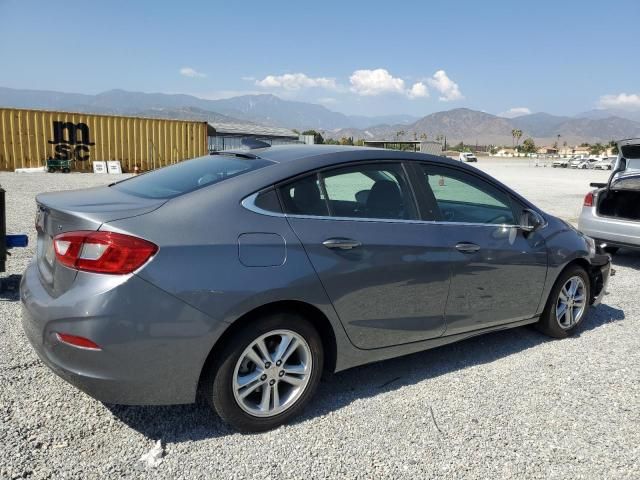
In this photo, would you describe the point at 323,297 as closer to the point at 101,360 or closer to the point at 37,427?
the point at 101,360

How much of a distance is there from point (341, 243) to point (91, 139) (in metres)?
26.3

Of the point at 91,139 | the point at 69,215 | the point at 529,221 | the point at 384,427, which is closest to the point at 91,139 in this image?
the point at 91,139

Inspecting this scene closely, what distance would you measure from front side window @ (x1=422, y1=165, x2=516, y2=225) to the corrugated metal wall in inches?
1007

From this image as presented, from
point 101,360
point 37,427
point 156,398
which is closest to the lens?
point 101,360

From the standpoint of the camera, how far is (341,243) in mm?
2795

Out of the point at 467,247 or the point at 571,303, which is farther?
the point at 571,303

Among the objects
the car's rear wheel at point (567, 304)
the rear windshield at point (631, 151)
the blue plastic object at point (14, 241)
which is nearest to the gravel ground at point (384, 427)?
the car's rear wheel at point (567, 304)

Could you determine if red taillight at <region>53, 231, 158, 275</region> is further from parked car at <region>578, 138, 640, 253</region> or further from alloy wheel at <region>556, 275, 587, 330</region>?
parked car at <region>578, 138, 640, 253</region>

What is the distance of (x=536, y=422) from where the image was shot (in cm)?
295

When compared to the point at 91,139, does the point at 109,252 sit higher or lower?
higher

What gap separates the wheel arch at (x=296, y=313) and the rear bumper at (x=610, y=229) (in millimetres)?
5437

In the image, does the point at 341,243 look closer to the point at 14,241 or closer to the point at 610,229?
the point at 14,241

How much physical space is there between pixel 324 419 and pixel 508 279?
1.70 meters

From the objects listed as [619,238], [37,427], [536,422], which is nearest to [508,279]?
[536,422]
